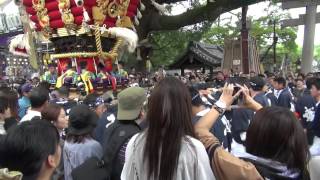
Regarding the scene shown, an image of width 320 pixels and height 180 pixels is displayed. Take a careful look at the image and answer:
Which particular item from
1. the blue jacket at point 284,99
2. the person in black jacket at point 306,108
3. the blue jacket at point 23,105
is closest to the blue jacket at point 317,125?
the person in black jacket at point 306,108

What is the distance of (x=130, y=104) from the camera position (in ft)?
10.4

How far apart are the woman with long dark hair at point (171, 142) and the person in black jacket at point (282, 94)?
5516mm

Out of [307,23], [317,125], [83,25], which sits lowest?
[317,125]

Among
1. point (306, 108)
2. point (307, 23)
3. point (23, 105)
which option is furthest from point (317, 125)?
point (307, 23)

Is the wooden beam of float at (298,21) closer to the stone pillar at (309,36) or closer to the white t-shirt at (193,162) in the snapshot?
the stone pillar at (309,36)

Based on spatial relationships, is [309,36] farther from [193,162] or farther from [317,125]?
[193,162]

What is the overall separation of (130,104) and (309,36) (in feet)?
55.2

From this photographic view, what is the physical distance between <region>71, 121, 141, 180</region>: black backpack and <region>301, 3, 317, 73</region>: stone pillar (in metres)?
16.3

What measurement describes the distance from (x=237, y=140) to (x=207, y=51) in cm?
1540

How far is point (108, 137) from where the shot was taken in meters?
3.17

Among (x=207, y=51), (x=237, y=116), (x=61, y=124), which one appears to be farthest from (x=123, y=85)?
(x=207, y=51)

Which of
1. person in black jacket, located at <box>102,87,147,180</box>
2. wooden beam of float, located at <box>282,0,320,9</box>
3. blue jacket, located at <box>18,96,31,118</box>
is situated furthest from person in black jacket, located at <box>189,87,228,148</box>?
wooden beam of float, located at <box>282,0,320,9</box>

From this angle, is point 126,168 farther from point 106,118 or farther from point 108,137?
point 106,118

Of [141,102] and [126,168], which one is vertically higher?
[141,102]
